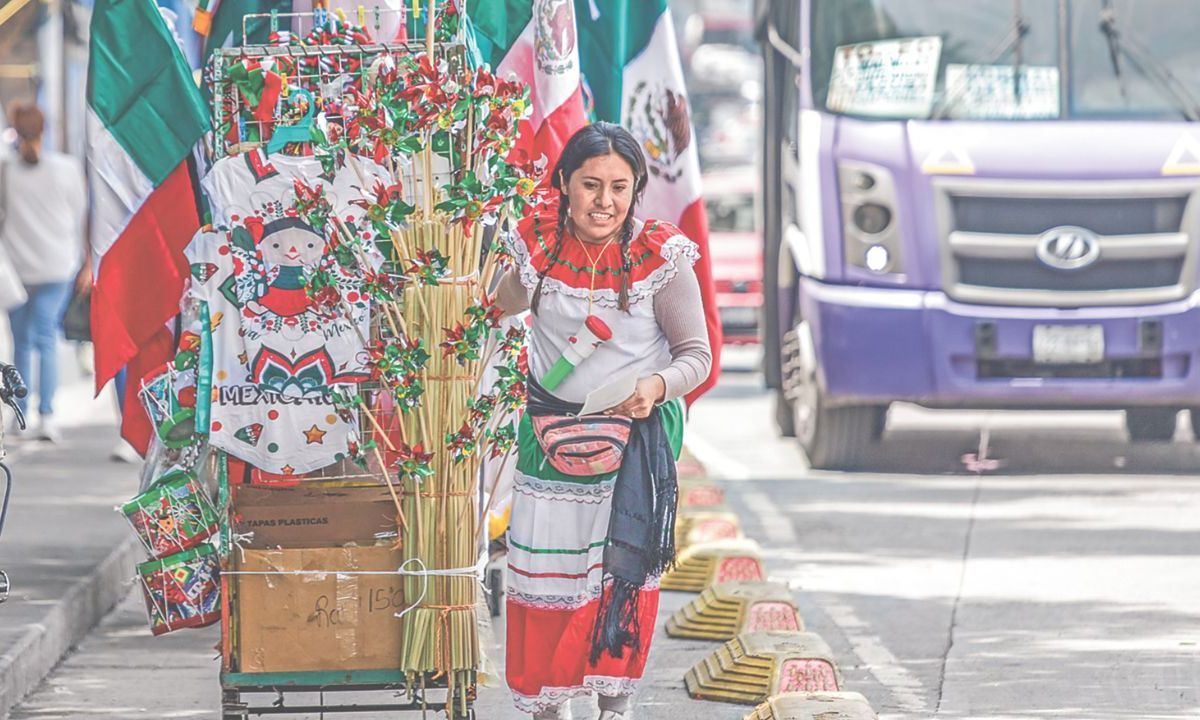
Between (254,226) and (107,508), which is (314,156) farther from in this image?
(107,508)

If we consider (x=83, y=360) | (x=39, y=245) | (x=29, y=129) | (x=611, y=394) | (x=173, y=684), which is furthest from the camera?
(x=83, y=360)

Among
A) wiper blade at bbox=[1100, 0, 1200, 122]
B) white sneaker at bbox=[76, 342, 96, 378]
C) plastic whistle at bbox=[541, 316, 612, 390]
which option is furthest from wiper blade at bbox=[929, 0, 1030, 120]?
white sneaker at bbox=[76, 342, 96, 378]

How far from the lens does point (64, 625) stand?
25.9 ft

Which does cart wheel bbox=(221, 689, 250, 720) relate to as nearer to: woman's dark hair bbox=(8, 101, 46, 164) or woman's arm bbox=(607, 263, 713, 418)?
woman's arm bbox=(607, 263, 713, 418)

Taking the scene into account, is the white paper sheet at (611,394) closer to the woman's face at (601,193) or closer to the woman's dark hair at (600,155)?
the woman's dark hair at (600,155)

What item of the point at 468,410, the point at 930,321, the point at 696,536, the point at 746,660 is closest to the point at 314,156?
the point at 468,410

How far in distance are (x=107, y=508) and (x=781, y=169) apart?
5.22 metres

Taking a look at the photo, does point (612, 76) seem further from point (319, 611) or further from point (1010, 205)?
point (1010, 205)

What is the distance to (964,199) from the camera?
39.4ft

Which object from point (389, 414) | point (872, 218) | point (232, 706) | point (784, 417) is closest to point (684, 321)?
point (389, 414)

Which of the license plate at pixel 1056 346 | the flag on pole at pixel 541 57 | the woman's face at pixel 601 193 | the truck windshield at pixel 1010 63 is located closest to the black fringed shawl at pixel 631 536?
the woman's face at pixel 601 193

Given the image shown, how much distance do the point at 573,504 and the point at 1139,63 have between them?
23.7ft

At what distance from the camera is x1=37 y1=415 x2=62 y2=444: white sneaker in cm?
1325

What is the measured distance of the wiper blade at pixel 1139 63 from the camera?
479 inches
